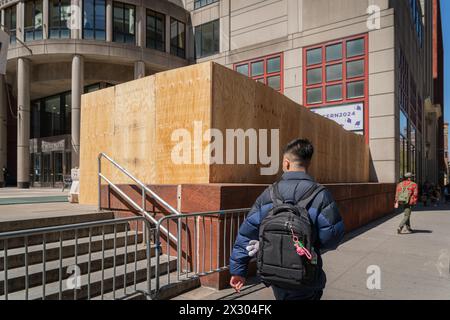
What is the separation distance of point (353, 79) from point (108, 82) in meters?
17.4

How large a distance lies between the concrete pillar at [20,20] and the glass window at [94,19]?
4504 millimetres

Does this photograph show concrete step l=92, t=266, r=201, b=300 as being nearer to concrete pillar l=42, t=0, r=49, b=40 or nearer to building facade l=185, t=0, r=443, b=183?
building facade l=185, t=0, r=443, b=183

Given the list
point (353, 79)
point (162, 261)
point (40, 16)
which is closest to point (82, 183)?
point (162, 261)

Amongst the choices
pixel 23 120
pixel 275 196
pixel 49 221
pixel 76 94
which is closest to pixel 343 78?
→ pixel 76 94

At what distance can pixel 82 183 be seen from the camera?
830cm

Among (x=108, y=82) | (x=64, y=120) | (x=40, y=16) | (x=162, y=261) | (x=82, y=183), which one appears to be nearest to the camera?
(x=162, y=261)

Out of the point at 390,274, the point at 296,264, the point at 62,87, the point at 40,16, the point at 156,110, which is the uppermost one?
the point at 40,16

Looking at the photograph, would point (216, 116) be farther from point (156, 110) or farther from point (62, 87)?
point (62, 87)

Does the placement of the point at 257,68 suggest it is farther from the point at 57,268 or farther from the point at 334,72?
the point at 57,268

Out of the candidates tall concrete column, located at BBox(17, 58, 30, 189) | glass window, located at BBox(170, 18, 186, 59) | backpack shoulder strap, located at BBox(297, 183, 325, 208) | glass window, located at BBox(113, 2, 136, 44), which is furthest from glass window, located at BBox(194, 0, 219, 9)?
backpack shoulder strap, located at BBox(297, 183, 325, 208)

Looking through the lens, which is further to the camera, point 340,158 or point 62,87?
point 62,87

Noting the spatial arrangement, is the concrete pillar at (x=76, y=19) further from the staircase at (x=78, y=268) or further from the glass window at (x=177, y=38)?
the staircase at (x=78, y=268)

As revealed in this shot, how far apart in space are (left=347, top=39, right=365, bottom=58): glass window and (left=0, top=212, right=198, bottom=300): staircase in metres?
18.3
